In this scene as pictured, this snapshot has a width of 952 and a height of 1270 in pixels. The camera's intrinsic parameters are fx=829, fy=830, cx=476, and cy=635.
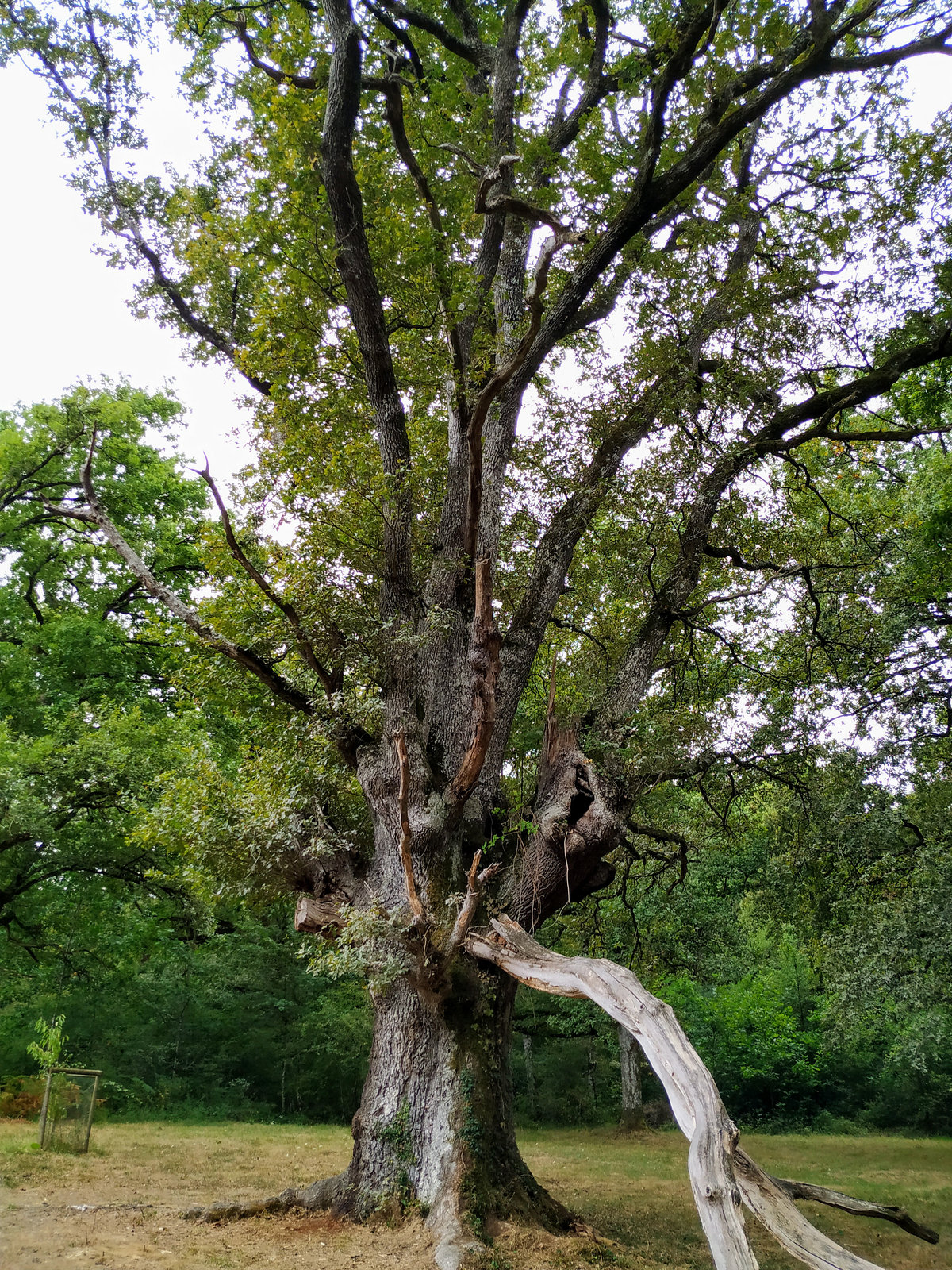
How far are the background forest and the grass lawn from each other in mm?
1896

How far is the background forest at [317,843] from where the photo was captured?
9711 mm

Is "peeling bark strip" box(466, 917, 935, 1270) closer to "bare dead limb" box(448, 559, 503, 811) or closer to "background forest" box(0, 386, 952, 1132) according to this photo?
"bare dead limb" box(448, 559, 503, 811)

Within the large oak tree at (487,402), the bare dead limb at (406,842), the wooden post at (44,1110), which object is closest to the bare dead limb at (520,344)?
the large oak tree at (487,402)

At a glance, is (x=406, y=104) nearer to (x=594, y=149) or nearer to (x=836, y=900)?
(x=594, y=149)

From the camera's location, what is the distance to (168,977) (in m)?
20.2

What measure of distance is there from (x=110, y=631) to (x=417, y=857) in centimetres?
1145

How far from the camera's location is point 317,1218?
261 inches

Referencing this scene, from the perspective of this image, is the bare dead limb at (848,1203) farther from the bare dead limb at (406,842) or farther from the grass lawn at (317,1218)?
the bare dead limb at (406,842)

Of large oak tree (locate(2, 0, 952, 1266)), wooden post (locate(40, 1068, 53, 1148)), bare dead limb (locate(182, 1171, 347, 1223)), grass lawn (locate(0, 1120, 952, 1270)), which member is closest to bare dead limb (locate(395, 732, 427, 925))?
large oak tree (locate(2, 0, 952, 1266))

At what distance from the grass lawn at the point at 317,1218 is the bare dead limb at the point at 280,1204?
16cm

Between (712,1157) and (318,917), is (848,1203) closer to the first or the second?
(712,1157)

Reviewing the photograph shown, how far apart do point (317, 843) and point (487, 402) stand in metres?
4.16

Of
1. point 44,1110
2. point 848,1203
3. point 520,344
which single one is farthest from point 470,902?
point 44,1110

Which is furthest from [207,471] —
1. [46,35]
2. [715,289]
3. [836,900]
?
[836,900]
